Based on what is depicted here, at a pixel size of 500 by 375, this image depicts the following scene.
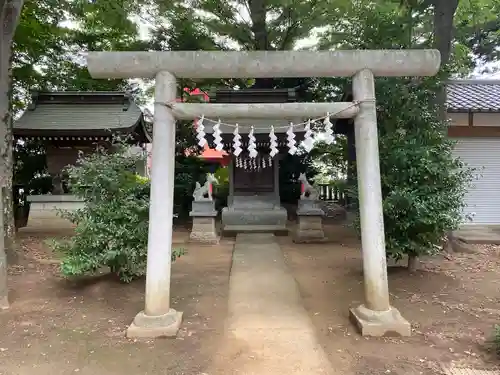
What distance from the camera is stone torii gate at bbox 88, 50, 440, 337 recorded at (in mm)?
4430

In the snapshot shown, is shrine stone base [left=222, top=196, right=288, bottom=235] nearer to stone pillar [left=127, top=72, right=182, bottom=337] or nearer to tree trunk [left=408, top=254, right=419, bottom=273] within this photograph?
tree trunk [left=408, top=254, right=419, bottom=273]

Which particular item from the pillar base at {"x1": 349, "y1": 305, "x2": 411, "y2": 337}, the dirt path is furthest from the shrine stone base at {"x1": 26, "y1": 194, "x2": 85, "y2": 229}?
the pillar base at {"x1": 349, "y1": 305, "x2": 411, "y2": 337}

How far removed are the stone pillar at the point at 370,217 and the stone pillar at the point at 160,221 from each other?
7.42 feet

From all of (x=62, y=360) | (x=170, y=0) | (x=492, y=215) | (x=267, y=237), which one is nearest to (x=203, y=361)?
(x=62, y=360)

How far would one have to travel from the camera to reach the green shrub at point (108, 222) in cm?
551

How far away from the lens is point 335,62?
4684 millimetres

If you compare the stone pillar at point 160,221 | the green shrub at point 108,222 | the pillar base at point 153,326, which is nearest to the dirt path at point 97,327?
the pillar base at point 153,326

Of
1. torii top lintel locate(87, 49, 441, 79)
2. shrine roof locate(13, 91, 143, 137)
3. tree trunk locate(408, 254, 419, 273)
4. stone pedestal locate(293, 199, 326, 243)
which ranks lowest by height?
tree trunk locate(408, 254, 419, 273)

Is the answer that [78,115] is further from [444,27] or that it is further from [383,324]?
[383,324]

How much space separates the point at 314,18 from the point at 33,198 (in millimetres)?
11240

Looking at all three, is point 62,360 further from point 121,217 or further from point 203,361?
point 121,217

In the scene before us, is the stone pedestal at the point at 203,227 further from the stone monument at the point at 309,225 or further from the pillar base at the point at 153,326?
the pillar base at the point at 153,326

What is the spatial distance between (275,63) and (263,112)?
605 millimetres

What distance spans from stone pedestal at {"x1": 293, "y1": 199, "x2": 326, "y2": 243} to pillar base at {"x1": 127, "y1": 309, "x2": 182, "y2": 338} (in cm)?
679
